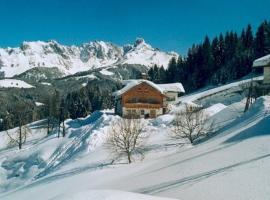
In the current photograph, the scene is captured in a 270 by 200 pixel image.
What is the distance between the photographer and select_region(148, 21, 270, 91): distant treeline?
103750mm

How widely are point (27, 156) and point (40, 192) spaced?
2637 centimetres

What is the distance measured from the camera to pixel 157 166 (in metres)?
34.9

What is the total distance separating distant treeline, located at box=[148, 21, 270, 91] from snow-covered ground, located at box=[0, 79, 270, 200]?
42.7 meters

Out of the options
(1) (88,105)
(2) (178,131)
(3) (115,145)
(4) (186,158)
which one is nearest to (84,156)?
(3) (115,145)

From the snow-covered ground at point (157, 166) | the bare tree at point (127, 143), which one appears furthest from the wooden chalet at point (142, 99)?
the bare tree at point (127, 143)

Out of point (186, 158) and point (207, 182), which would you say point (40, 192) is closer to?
point (186, 158)

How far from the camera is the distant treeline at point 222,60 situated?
10375 cm

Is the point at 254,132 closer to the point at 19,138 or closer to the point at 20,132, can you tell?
the point at 20,132

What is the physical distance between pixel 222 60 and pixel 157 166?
85.9m

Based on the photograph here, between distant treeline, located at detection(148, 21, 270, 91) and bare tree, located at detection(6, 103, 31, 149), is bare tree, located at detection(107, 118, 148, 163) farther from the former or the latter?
distant treeline, located at detection(148, 21, 270, 91)

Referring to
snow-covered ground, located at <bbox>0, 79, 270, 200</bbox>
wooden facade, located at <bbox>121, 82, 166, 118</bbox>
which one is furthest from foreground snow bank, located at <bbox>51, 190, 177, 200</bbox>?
wooden facade, located at <bbox>121, 82, 166, 118</bbox>

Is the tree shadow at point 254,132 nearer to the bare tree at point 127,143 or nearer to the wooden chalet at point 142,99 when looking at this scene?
the bare tree at point 127,143

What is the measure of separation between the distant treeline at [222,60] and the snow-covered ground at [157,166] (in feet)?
140

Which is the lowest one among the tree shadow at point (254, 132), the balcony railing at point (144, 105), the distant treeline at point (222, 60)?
the tree shadow at point (254, 132)
